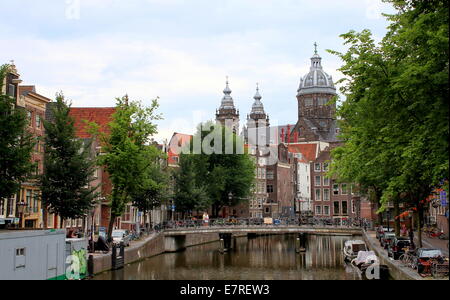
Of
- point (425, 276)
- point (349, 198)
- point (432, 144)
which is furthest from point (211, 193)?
point (432, 144)

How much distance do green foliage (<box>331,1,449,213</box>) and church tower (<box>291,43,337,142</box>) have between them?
11205 centimetres

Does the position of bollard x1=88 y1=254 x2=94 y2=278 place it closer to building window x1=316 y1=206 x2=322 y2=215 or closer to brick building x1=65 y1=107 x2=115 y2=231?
brick building x1=65 y1=107 x2=115 y2=231

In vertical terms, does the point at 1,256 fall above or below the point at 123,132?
below

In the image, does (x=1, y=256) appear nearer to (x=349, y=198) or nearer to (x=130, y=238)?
(x=130, y=238)

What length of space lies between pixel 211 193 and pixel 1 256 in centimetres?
4984

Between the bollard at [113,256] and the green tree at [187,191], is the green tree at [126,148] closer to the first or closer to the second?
the bollard at [113,256]

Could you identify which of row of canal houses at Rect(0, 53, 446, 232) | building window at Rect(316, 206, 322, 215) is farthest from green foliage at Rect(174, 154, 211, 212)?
building window at Rect(316, 206, 322, 215)

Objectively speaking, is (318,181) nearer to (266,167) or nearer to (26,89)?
(266,167)

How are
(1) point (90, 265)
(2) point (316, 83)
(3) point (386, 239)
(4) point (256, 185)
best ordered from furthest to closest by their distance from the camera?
A: (2) point (316, 83) < (4) point (256, 185) < (3) point (386, 239) < (1) point (90, 265)

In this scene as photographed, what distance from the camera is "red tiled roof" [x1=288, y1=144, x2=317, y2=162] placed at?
124m

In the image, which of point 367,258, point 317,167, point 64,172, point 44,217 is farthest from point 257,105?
point 367,258

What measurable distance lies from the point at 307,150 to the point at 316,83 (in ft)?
85.5

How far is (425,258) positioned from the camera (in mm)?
27906

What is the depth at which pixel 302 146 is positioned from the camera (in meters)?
129
